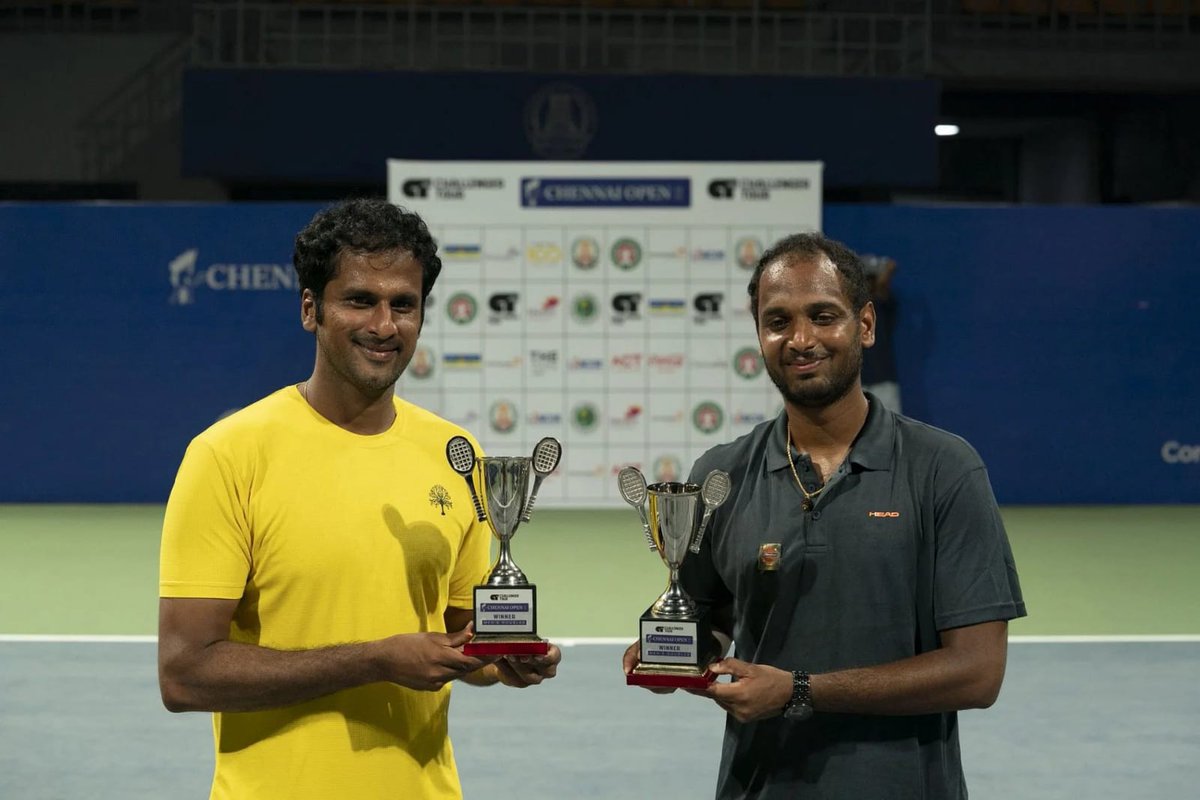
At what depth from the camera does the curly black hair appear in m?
2.71

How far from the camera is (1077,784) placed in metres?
5.48

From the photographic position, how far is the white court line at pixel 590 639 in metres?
7.77

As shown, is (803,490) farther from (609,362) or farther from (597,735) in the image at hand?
(609,362)

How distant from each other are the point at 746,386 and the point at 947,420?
2.23 m

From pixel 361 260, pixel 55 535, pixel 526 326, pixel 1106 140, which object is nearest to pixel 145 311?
pixel 55 535

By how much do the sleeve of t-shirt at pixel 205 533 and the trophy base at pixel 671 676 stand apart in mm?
762

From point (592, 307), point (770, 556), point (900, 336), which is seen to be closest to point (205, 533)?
point (770, 556)

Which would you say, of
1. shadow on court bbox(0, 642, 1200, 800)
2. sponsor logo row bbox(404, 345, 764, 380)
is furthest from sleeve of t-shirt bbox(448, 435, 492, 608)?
sponsor logo row bbox(404, 345, 764, 380)

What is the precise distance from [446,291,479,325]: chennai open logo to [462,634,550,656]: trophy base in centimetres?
990

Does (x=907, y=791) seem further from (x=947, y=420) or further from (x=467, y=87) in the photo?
(x=467, y=87)

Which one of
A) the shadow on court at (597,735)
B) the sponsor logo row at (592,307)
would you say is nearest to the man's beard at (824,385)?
the shadow on court at (597,735)

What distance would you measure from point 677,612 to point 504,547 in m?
0.41

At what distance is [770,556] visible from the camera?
105 inches

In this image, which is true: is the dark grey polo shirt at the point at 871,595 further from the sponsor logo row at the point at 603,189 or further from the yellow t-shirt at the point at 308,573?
the sponsor logo row at the point at 603,189
